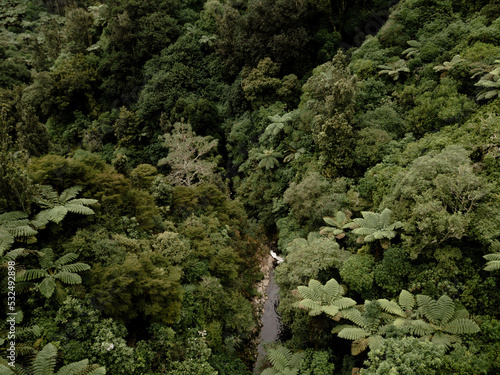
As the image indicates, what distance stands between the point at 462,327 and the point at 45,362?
8.91 meters

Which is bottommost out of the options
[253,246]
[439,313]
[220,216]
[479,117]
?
[253,246]

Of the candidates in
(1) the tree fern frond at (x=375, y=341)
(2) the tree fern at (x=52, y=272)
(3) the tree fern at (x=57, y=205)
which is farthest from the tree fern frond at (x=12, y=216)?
(1) the tree fern frond at (x=375, y=341)

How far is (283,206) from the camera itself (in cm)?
1591

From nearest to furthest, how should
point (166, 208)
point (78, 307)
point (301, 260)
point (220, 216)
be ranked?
point (78, 307)
point (301, 260)
point (166, 208)
point (220, 216)

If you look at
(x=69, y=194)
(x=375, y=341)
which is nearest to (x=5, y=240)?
(x=69, y=194)

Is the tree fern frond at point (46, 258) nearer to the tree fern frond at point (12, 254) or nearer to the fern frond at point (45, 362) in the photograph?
the tree fern frond at point (12, 254)

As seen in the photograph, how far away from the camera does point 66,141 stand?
24.0 metres

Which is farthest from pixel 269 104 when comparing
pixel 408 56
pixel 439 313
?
pixel 439 313

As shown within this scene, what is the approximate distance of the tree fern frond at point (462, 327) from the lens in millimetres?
6973

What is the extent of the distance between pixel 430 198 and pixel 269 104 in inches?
534

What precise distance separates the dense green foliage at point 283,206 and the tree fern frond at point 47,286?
0.15 ft

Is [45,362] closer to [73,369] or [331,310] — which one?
[73,369]

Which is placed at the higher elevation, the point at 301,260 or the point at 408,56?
the point at 408,56

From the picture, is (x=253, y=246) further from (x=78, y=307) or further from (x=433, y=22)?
(x=433, y=22)
